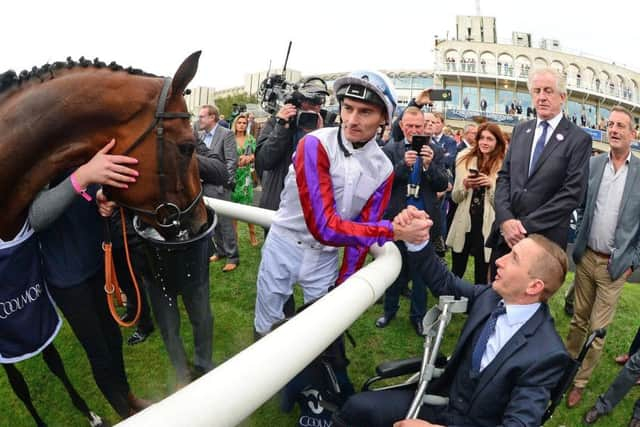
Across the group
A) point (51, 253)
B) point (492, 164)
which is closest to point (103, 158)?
point (51, 253)

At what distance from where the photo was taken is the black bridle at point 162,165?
1.72 m

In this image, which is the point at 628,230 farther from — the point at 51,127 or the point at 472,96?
the point at 472,96

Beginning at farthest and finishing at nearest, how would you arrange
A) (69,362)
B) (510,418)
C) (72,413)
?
(69,362)
(72,413)
(510,418)

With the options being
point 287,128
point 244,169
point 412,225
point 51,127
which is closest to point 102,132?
point 51,127

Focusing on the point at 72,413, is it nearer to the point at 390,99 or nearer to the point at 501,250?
the point at 390,99

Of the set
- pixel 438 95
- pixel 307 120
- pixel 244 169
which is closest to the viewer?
pixel 307 120

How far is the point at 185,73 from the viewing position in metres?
1.74

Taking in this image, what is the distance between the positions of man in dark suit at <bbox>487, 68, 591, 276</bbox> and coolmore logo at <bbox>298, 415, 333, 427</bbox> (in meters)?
1.89

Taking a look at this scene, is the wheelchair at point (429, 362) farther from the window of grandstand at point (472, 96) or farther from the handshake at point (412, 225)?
the window of grandstand at point (472, 96)

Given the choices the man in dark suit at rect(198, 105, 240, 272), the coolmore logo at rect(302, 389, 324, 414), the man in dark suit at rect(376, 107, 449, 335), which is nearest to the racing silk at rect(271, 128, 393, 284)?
the coolmore logo at rect(302, 389, 324, 414)

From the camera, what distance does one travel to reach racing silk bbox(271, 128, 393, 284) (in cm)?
195

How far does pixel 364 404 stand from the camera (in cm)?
Answer: 198

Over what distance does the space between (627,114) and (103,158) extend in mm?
3736

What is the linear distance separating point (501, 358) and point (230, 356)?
6.91 ft
